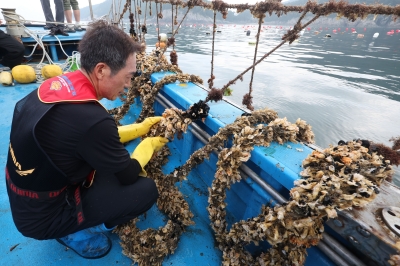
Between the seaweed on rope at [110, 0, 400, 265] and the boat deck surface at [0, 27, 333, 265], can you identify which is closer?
the seaweed on rope at [110, 0, 400, 265]

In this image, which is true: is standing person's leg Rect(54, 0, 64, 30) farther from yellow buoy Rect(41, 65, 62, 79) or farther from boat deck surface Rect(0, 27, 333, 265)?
boat deck surface Rect(0, 27, 333, 265)

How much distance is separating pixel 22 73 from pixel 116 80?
5.37m

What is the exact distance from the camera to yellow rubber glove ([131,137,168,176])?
6.88 feet

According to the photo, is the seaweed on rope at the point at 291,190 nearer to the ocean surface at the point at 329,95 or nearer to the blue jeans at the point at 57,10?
the ocean surface at the point at 329,95

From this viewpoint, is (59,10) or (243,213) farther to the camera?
(59,10)

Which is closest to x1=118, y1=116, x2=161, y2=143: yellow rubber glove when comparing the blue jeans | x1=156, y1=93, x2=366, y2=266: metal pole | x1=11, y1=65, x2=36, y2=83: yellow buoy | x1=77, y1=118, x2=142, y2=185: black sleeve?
x1=77, y1=118, x2=142, y2=185: black sleeve

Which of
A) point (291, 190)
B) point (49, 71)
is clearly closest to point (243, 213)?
point (291, 190)

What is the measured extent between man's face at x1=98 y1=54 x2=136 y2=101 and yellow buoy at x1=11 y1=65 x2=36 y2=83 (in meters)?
5.20

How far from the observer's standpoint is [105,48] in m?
1.46

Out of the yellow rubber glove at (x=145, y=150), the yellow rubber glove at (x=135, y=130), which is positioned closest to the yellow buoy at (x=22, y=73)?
the yellow rubber glove at (x=135, y=130)

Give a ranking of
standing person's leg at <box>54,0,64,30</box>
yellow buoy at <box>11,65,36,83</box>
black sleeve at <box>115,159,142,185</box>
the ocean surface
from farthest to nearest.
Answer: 1. standing person's leg at <box>54,0,64,30</box>
2. the ocean surface
3. yellow buoy at <box>11,65,36,83</box>
4. black sleeve at <box>115,159,142,185</box>

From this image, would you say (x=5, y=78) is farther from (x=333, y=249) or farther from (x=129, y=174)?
(x=333, y=249)

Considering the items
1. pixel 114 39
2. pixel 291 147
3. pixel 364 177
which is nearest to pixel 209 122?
pixel 291 147

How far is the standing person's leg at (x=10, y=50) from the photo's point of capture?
17.4 ft
